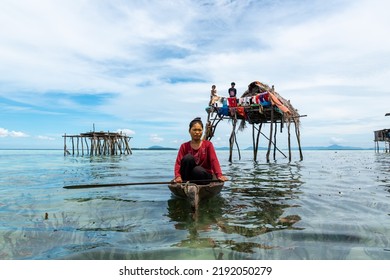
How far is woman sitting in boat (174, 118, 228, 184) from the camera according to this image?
18.1 feet

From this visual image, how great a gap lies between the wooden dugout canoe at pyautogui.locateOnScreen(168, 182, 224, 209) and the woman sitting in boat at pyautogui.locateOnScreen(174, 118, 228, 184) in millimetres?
157

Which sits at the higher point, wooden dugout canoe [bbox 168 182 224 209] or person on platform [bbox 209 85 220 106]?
person on platform [bbox 209 85 220 106]

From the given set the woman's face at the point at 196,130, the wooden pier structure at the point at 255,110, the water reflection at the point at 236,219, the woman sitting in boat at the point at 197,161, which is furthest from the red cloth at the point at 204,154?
the wooden pier structure at the point at 255,110

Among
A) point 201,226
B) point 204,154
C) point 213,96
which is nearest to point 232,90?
point 213,96

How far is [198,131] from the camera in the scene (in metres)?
5.51

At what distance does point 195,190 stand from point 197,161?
1376 mm

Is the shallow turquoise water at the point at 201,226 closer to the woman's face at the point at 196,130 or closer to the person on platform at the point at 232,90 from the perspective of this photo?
the woman's face at the point at 196,130

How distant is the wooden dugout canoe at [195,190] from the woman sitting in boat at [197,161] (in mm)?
157

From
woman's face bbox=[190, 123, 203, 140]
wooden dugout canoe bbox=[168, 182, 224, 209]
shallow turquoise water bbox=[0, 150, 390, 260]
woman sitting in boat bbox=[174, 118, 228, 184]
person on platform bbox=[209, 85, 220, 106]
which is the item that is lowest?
shallow turquoise water bbox=[0, 150, 390, 260]

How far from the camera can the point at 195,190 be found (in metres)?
4.64

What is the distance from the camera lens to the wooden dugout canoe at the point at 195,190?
4668mm

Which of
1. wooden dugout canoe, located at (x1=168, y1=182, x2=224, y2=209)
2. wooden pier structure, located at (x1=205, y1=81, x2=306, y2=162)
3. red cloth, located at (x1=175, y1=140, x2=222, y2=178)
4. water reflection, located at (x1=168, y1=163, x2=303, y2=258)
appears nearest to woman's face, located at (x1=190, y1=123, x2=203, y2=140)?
red cloth, located at (x1=175, y1=140, x2=222, y2=178)

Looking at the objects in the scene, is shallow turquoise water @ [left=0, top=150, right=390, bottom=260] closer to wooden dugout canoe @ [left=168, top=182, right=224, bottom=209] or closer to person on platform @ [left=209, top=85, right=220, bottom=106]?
wooden dugout canoe @ [left=168, top=182, right=224, bottom=209]
